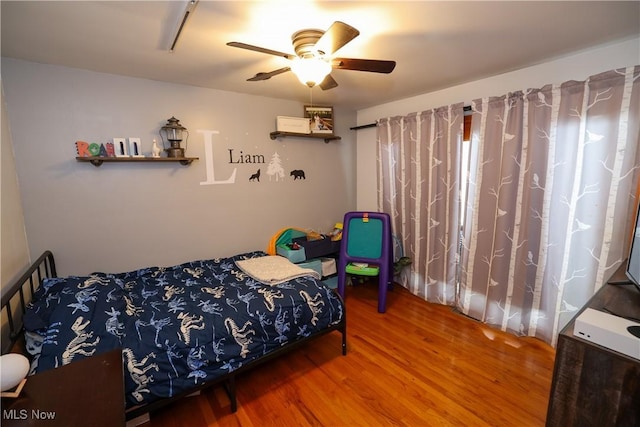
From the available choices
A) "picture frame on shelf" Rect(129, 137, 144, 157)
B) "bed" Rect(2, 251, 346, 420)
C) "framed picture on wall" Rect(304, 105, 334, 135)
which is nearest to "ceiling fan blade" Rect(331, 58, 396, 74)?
"bed" Rect(2, 251, 346, 420)

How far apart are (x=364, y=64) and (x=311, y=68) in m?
0.33

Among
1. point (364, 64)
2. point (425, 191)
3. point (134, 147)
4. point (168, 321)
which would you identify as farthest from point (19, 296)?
point (425, 191)

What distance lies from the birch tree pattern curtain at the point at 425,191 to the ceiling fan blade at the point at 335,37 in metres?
1.84

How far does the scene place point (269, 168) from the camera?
3270 mm

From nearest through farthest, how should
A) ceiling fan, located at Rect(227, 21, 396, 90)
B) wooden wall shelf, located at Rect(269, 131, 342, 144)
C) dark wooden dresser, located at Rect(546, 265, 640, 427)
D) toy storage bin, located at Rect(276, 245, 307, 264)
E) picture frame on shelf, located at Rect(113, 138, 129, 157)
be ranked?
dark wooden dresser, located at Rect(546, 265, 640, 427), ceiling fan, located at Rect(227, 21, 396, 90), picture frame on shelf, located at Rect(113, 138, 129, 157), toy storage bin, located at Rect(276, 245, 307, 264), wooden wall shelf, located at Rect(269, 131, 342, 144)

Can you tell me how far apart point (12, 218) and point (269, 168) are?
83.6 inches

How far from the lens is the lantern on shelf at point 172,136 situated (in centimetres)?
249

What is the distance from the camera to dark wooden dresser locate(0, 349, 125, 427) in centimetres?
90

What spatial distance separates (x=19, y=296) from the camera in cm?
183

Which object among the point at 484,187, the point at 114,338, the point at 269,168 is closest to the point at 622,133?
the point at 484,187

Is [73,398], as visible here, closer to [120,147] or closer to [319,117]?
[120,147]

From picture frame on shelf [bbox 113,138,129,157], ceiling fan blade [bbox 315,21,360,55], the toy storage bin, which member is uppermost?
ceiling fan blade [bbox 315,21,360,55]
